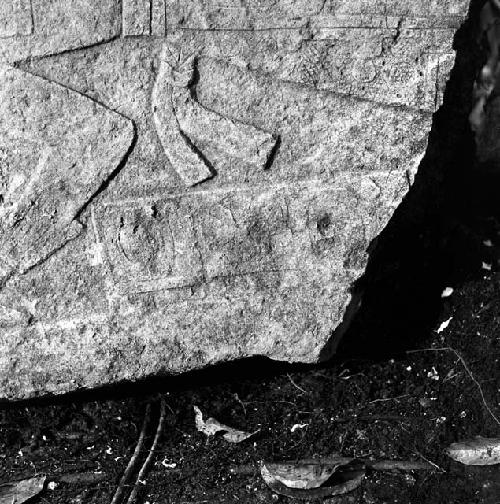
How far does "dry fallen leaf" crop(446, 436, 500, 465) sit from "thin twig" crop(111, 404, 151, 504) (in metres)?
0.73

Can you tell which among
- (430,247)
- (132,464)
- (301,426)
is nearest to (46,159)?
(132,464)

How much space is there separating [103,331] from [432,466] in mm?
830

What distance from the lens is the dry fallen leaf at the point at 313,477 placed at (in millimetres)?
2273

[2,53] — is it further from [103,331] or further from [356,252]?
[356,252]

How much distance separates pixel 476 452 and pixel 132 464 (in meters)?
0.81

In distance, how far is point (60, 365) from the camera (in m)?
2.19

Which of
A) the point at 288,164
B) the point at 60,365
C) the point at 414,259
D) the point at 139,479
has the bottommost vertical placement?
the point at 139,479

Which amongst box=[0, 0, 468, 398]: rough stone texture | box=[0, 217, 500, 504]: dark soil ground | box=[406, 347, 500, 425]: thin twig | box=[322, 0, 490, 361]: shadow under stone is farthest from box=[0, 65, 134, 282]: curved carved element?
box=[406, 347, 500, 425]: thin twig

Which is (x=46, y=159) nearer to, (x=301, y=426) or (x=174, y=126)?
(x=174, y=126)

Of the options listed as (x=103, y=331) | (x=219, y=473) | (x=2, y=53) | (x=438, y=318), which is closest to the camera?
(x=2, y=53)

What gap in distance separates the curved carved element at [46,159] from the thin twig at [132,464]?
526 mm

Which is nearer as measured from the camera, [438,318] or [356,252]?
[356,252]

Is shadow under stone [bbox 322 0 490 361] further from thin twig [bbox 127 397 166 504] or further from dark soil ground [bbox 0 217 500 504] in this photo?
thin twig [bbox 127 397 166 504]

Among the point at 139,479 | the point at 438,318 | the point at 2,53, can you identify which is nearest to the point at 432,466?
the point at 438,318
